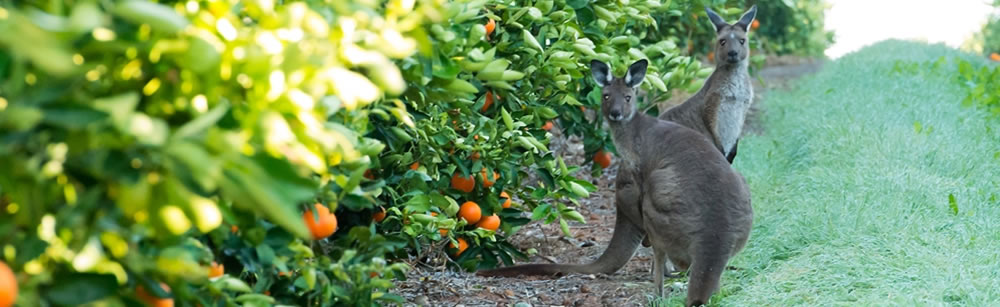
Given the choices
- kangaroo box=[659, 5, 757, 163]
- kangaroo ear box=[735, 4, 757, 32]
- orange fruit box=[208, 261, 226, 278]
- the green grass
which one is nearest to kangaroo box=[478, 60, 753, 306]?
the green grass

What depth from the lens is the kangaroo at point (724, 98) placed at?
6824mm

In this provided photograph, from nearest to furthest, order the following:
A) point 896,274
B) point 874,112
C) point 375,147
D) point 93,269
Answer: point 93,269 < point 375,147 < point 896,274 < point 874,112

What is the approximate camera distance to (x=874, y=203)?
222 inches

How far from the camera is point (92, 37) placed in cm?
183

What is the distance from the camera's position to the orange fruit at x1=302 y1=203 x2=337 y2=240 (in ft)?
9.06

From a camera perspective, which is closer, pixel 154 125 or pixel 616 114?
pixel 154 125

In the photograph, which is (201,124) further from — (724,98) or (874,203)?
(724,98)

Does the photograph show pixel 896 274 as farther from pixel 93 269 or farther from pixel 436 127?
pixel 93 269


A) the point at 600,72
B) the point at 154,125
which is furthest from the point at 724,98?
the point at 154,125

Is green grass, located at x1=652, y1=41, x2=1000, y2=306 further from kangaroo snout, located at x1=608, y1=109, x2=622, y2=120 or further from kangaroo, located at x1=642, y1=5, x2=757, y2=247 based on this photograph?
kangaroo snout, located at x1=608, y1=109, x2=622, y2=120

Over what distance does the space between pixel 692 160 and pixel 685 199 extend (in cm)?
30

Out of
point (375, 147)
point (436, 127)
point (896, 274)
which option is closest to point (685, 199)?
point (896, 274)

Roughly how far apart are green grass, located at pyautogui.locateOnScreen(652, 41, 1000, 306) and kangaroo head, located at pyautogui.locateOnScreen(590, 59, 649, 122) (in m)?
0.87

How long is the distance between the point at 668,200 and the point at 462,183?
84 centimetres
